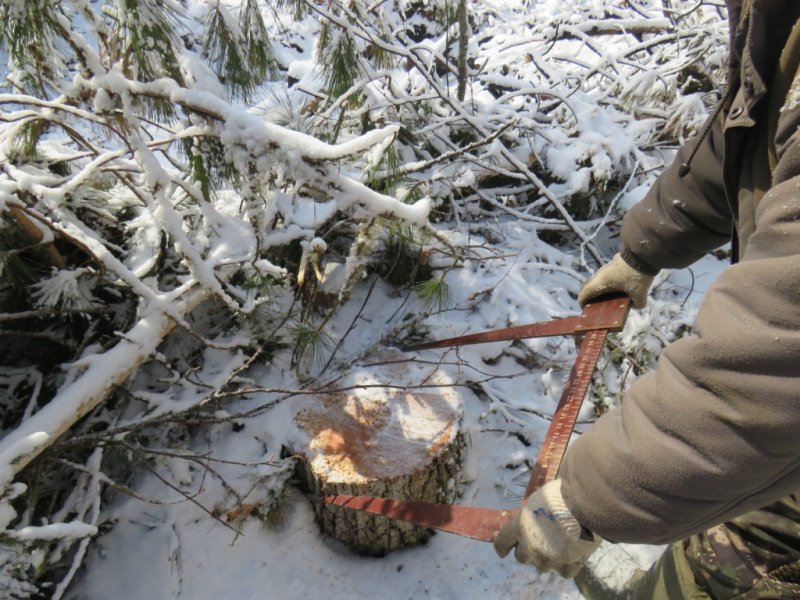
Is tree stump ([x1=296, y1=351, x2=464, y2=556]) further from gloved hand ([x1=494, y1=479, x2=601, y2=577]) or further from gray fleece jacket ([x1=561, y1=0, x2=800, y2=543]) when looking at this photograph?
gray fleece jacket ([x1=561, y1=0, x2=800, y2=543])

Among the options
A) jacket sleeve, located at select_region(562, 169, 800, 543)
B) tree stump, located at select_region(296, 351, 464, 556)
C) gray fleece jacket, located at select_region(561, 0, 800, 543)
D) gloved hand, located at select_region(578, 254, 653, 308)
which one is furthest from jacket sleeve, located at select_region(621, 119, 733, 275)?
tree stump, located at select_region(296, 351, 464, 556)

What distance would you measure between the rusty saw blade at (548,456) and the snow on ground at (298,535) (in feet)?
0.94

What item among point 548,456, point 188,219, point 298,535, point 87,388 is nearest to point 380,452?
point 298,535

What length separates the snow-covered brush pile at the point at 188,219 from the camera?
1327 mm

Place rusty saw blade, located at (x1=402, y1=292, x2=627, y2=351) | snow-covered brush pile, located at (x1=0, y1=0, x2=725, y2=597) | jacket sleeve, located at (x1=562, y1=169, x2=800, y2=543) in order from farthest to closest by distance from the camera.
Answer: rusty saw blade, located at (x1=402, y1=292, x2=627, y2=351) → snow-covered brush pile, located at (x1=0, y1=0, x2=725, y2=597) → jacket sleeve, located at (x1=562, y1=169, x2=800, y2=543)

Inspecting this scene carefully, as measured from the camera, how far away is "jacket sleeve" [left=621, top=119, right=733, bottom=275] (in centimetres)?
121

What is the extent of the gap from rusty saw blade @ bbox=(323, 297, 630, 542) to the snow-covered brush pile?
45 cm

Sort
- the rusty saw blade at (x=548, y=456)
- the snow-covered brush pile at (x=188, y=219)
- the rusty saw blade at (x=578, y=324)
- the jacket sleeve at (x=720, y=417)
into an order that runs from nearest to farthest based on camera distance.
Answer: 1. the jacket sleeve at (x=720, y=417)
2. the rusty saw blade at (x=548, y=456)
3. the snow-covered brush pile at (x=188, y=219)
4. the rusty saw blade at (x=578, y=324)

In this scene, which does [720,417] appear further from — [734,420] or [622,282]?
[622,282]

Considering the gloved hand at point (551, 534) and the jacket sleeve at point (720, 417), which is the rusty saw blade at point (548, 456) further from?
the jacket sleeve at point (720, 417)

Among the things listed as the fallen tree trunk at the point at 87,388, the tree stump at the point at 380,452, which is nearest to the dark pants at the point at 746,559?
the tree stump at the point at 380,452

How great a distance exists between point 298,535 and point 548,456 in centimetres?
93

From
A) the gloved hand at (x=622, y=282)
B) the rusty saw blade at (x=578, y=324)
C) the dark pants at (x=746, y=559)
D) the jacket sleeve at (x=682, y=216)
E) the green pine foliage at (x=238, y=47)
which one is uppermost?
the green pine foliage at (x=238, y=47)

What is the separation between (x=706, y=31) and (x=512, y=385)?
2605 millimetres
